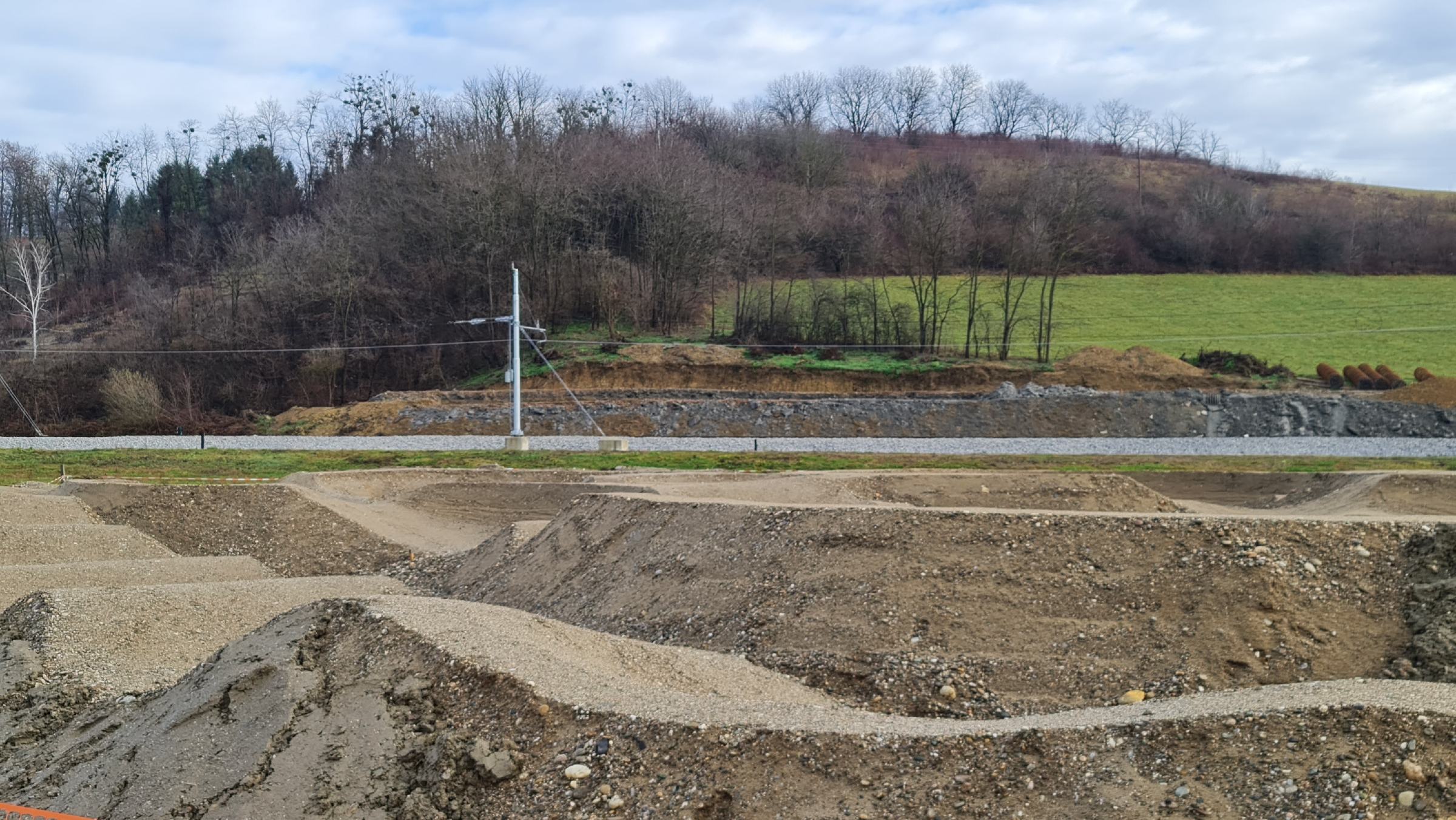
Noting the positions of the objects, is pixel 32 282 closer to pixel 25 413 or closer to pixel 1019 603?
pixel 25 413

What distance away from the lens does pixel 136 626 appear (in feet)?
42.6

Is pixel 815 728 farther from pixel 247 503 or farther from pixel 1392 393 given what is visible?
pixel 1392 393

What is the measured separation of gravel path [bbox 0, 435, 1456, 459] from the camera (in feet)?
98.9

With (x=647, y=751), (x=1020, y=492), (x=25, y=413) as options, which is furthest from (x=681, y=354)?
(x=647, y=751)

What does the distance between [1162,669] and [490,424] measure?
105 feet

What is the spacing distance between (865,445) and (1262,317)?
35.0m

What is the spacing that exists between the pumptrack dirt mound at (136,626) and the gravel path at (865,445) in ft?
60.3

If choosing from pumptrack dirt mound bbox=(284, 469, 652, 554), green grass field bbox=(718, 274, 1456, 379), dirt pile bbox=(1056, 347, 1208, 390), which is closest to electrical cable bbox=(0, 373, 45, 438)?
pumptrack dirt mound bbox=(284, 469, 652, 554)

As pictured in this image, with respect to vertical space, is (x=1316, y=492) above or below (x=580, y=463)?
above

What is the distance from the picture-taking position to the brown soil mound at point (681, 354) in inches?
1821

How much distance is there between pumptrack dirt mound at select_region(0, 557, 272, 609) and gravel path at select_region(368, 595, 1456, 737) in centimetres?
752

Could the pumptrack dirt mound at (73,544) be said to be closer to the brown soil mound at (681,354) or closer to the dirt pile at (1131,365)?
the brown soil mound at (681,354)

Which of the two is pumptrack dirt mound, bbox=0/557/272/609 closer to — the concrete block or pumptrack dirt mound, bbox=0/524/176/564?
pumptrack dirt mound, bbox=0/524/176/564

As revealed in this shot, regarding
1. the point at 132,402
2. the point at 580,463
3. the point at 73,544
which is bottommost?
the point at 132,402
